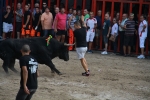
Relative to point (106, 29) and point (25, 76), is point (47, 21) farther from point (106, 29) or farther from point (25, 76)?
point (25, 76)

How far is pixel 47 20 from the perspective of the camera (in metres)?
17.6

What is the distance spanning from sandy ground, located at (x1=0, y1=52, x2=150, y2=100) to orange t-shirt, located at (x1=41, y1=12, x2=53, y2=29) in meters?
3.26

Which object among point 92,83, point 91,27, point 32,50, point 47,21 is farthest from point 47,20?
point 92,83

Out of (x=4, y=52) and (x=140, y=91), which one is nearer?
(x=140, y=91)

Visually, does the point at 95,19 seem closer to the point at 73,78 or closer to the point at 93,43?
the point at 93,43

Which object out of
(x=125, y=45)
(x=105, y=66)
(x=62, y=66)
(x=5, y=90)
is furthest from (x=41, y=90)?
(x=125, y=45)

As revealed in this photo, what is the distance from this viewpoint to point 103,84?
10.9 metres

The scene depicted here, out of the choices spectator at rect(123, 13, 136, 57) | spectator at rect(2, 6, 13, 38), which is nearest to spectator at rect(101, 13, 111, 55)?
spectator at rect(123, 13, 136, 57)

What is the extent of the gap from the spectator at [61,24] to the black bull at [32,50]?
18.2 ft

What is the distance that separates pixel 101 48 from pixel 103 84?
7.43 m

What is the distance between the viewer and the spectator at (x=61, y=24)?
17422mm

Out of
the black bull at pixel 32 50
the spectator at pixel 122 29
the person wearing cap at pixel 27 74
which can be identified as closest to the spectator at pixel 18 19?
the spectator at pixel 122 29

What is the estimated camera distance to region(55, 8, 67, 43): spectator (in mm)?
17422

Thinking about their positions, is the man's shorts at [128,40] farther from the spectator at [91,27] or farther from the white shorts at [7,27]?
the white shorts at [7,27]
